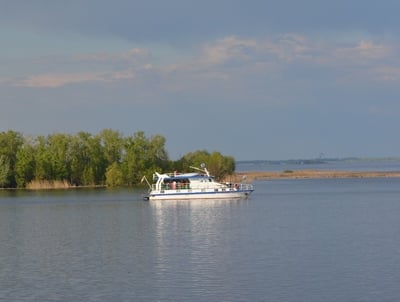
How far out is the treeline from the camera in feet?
374

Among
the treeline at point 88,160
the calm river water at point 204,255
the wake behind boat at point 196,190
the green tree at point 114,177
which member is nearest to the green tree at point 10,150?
the treeline at point 88,160

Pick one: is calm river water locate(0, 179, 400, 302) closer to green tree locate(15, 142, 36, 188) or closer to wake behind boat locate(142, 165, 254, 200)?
wake behind boat locate(142, 165, 254, 200)

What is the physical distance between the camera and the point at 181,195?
254 feet

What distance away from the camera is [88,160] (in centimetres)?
11688

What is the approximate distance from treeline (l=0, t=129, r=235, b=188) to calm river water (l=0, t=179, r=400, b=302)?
5065 cm

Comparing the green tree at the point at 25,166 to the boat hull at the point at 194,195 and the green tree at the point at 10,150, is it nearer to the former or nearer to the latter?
the green tree at the point at 10,150

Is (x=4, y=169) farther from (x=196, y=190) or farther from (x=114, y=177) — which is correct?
(x=196, y=190)

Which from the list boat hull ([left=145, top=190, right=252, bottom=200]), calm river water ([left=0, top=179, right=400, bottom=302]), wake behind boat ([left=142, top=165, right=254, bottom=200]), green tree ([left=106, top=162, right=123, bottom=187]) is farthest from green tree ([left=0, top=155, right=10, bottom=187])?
calm river water ([left=0, top=179, right=400, bottom=302])

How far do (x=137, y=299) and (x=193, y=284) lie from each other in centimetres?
291

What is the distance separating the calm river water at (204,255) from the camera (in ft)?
88.5

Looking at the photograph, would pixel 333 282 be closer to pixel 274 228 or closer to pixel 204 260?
pixel 204 260

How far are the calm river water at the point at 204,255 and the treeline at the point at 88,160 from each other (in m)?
50.6

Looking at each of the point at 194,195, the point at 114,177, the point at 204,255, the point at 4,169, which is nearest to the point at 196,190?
the point at 194,195

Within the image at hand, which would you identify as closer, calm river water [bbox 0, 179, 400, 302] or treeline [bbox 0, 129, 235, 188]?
calm river water [bbox 0, 179, 400, 302]
